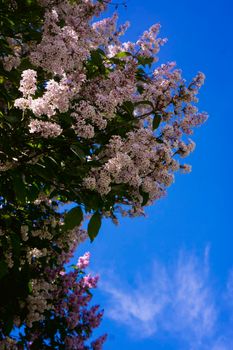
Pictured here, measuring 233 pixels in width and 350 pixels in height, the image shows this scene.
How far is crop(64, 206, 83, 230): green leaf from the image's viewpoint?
3258 millimetres

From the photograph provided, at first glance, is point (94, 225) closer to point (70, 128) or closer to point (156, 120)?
Result: point (70, 128)

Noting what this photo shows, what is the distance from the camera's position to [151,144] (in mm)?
3939

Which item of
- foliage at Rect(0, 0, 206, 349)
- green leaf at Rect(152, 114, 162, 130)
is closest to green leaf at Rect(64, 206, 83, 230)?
foliage at Rect(0, 0, 206, 349)

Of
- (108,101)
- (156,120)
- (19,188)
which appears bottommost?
(19,188)

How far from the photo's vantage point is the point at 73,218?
10.8 feet

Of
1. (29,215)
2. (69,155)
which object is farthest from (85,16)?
(29,215)

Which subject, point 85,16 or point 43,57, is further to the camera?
point 85,16

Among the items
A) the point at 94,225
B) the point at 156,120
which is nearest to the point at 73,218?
the point at 94,225

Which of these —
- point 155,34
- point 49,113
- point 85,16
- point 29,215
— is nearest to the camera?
point 49,113

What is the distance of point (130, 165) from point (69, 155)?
0.80 metres

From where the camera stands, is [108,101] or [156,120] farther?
[156,120]

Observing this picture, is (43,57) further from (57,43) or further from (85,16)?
(85,16)

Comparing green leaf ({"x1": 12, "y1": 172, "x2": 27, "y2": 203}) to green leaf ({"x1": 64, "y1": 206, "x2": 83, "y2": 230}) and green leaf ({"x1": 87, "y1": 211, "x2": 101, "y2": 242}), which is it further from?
green leaf ({"x1": 87, "y1": 211, "x2": 101, "y2": 242})

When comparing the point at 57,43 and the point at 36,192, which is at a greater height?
the point at 57,43
